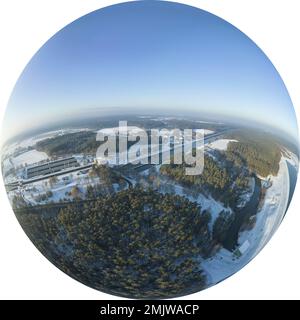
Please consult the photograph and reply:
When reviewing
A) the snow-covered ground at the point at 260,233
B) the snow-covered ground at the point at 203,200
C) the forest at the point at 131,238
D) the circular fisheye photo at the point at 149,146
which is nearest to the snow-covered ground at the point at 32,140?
the circular fisheye photo at the point at 149,146

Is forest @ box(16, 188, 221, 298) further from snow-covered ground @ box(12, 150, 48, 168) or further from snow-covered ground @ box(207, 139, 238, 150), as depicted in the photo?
snow-covered ground @ box(207, 139, 238, 150)

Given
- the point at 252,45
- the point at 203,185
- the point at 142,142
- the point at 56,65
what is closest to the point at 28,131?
the point at 56,65

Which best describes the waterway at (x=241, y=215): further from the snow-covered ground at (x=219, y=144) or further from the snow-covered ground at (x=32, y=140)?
the snow-covered ground at (x=32, y=140)

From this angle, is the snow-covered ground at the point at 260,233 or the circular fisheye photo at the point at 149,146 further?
the snow-covered ground at the point at 260,233

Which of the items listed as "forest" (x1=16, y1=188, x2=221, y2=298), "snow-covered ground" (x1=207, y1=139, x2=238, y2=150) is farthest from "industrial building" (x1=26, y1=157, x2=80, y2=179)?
"snow-covered ground" (x1=207, y1=139, x2=238, y2=150)

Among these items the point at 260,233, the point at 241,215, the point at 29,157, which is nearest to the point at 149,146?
the point at 241,215

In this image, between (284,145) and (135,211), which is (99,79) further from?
(284,145)
